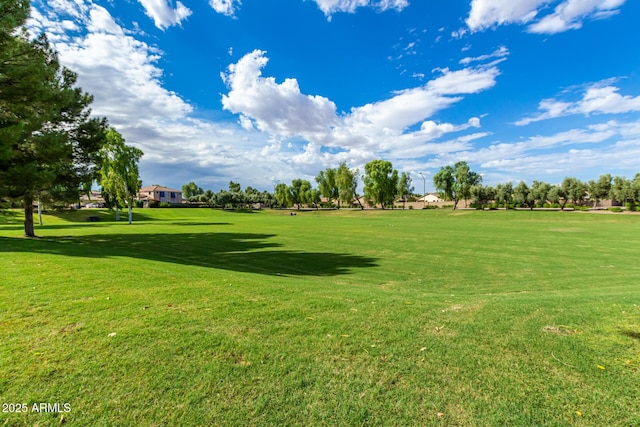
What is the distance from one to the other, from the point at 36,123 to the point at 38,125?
46cm

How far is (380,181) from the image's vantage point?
92812 mm

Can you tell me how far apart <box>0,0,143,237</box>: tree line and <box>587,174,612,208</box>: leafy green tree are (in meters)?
106

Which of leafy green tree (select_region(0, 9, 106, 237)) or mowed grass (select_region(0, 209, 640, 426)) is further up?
leafy green tree (select_region(0, 9, 106, 237))

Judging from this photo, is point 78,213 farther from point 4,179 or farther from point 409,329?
point 409,329

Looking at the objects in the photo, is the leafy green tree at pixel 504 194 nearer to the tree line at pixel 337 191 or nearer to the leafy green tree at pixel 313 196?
the tree line at pixel 337 191

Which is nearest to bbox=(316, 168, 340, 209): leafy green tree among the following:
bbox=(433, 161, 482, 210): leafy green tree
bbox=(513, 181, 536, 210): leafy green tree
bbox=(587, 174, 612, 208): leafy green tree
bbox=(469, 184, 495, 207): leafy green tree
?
bbox=(433, 161, 482, 210): leafy green tree

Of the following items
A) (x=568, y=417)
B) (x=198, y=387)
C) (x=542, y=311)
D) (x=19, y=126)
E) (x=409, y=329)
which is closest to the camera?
(x=568, y=417)

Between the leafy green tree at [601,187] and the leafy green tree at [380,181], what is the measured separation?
5117cm

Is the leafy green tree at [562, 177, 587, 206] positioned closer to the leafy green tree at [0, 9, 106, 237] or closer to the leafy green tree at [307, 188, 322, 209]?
the leafy green tree at [307, 188, 322, 209]

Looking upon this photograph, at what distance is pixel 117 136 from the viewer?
44406 mm

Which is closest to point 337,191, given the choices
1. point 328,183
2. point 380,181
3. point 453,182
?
point 328,183

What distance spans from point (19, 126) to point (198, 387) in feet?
48.3

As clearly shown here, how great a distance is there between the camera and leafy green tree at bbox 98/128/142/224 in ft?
144

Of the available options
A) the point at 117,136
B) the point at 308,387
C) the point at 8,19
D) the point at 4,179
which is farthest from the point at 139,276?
the point at 117,136
